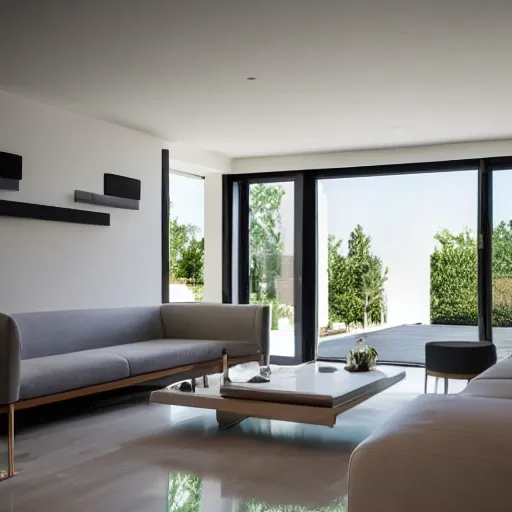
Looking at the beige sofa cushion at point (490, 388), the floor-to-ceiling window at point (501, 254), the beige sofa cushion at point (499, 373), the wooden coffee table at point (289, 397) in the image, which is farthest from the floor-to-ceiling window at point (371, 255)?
the beige sofa cushion at point (490, 388)

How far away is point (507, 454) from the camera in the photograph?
1888 mm

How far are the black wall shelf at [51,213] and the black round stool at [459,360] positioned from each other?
121 inches

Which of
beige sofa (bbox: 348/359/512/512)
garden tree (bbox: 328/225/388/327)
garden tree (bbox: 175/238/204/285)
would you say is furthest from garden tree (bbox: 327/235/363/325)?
beige sofa (bbox: 348/359/512/512)

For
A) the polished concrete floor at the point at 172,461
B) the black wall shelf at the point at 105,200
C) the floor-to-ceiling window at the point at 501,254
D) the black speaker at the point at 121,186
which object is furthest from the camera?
the floor-to-ceiling window at the point at 501,254

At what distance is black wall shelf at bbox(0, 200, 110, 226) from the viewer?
520cm

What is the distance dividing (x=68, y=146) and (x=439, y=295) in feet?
14.3

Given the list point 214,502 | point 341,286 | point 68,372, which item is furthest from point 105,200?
point 214,502

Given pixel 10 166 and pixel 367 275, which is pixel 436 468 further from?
pixel 367 275

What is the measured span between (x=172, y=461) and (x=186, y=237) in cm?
628

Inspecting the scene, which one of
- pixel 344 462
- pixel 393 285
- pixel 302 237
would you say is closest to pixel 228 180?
pixel 302 237

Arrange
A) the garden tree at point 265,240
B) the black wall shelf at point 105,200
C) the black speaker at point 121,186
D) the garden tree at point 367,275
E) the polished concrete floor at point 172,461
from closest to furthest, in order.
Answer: the polished concrete floor at point 172,461, the black wall shelf at point 105,200, the black speaker at point 121,186, the garden tree at point 367,275, the garden tree at point 265,240

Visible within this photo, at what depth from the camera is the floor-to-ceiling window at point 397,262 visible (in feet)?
25.0

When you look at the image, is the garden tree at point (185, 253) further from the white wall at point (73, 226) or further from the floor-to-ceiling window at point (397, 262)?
the white wall at point (73, 226)

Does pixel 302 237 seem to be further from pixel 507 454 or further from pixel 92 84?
pixel 507 454
